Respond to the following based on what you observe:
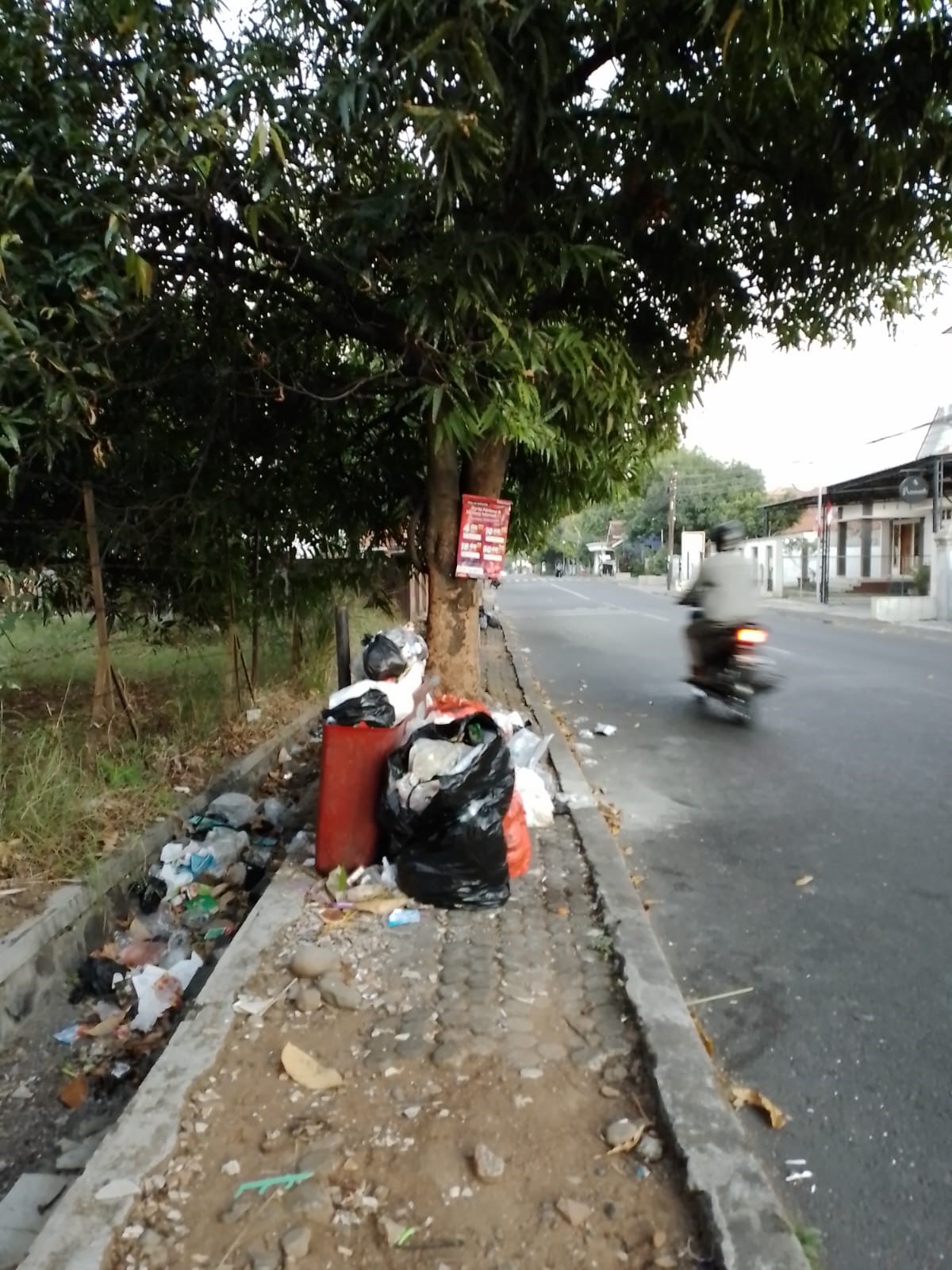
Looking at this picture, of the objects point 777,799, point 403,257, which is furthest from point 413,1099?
point 403,257

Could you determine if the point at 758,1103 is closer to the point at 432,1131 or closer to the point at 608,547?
the point at 432,1131

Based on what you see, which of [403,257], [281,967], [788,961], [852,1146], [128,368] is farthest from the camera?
[128,368]

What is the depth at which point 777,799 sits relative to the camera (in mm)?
5910

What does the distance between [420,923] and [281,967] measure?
61cm

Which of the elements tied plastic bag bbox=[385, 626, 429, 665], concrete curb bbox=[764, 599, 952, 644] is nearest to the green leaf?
tied plastic bag bbox=[385, 626, 429, 665]

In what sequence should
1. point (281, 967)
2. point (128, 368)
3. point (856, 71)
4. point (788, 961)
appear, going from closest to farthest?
point (281, 967) < point (788, 961) < point (856, 71) < point (128, 368)

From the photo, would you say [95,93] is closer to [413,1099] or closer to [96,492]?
[96,492]

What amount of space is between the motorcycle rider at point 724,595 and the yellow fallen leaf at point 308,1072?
615 cm

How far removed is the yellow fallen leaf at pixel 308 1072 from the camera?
2.66 meters

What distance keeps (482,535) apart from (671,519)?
4851 centimetres

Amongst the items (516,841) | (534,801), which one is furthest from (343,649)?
(516,841)

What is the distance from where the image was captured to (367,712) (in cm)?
431

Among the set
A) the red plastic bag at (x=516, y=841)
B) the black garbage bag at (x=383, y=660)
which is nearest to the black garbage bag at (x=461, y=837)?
the red plastic bag at (x=516, y=841)

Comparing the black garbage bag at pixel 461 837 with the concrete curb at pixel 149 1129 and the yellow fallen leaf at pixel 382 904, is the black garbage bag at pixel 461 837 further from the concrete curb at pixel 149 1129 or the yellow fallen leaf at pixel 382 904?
the concrete curb at pixel 149 1129
